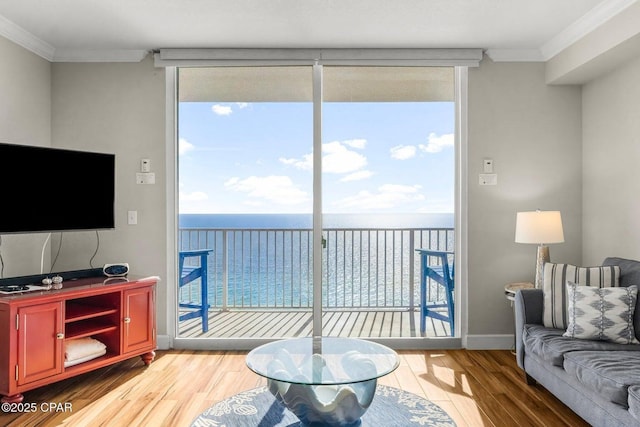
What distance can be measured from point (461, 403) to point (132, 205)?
3.02 metres

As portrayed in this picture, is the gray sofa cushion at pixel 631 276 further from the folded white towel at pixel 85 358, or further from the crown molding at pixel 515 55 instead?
the folded white towel at pixel 85 358

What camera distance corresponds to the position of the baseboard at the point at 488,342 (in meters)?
3.90

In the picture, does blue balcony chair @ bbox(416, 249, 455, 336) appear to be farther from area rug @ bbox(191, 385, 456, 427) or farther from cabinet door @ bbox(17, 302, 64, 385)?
cabinet door @ bbox(17, 302, 64, 385)

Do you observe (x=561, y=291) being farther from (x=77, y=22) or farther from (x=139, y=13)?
(x=77, y=22)

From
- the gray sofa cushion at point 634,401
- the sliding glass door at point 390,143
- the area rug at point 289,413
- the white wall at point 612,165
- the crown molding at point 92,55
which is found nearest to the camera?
the gray sofa cushion at point 634,401

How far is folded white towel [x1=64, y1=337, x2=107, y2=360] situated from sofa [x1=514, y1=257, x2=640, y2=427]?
2.96m

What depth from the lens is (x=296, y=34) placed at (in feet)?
11.5

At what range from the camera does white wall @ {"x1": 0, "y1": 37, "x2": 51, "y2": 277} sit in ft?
11.0

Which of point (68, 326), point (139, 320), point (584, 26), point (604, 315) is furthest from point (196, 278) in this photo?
point (584, 26)

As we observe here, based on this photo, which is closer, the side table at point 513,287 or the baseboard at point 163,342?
the side table at point 513,287

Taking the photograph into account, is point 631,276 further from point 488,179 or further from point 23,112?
point 23,112

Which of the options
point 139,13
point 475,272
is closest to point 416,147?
point 475,272

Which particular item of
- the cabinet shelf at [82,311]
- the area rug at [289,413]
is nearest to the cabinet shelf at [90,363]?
the cabinet shelf at [82,311]

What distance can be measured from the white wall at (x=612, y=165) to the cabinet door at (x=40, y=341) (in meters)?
4.03
